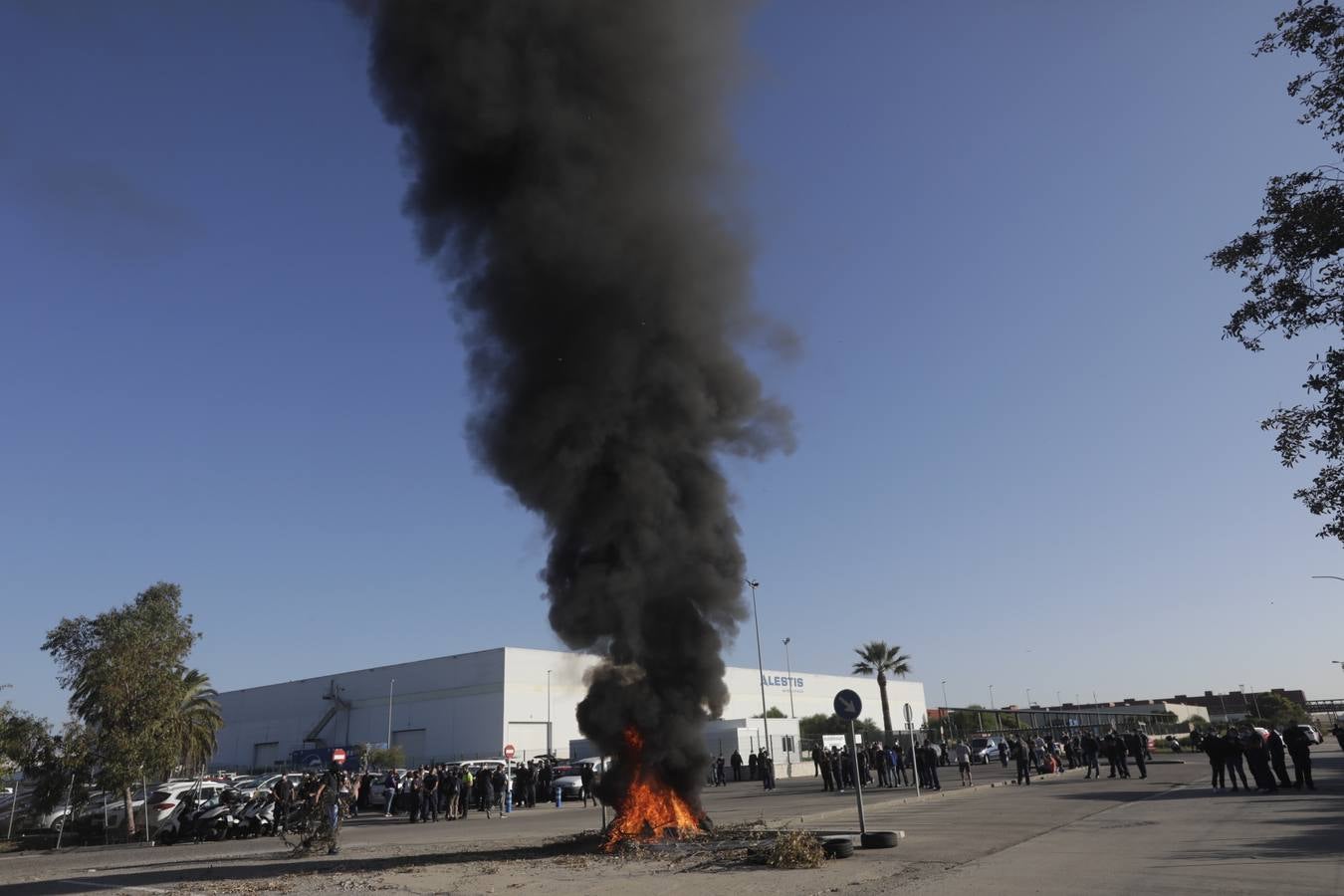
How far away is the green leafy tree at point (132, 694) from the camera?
2255 cm

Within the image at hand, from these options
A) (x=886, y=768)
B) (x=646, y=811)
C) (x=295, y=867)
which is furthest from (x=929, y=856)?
(x=886, y=768)

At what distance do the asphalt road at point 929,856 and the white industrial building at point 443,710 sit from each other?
2830cm

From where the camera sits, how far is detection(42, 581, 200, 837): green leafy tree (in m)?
22.5

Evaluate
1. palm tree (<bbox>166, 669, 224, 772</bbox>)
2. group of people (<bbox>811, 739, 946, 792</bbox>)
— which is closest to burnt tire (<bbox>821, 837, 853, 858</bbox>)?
group of people (<bbox>811, 739, 946, 792</bbox>)

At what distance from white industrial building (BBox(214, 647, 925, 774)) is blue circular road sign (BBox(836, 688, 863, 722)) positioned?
33321 millimetres

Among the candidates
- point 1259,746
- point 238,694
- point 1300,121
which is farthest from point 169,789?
point 238,694

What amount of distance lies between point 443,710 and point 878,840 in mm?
54666

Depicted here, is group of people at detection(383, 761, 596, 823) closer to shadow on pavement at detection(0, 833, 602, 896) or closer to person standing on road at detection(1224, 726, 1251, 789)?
shadow on pavement at detection(0, 833, 602, 896)

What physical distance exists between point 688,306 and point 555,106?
506cm

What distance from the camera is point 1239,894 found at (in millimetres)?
7918

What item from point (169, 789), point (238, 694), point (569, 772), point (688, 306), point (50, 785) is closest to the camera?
point (688, 306)

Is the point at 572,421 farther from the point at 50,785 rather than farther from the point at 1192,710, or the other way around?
the point at 1192,710

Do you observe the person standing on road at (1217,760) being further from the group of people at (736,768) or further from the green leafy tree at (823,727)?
the green leafy tree at (823,727)

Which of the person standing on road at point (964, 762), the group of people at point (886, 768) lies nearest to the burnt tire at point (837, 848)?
the group of people at point (886, 768)
